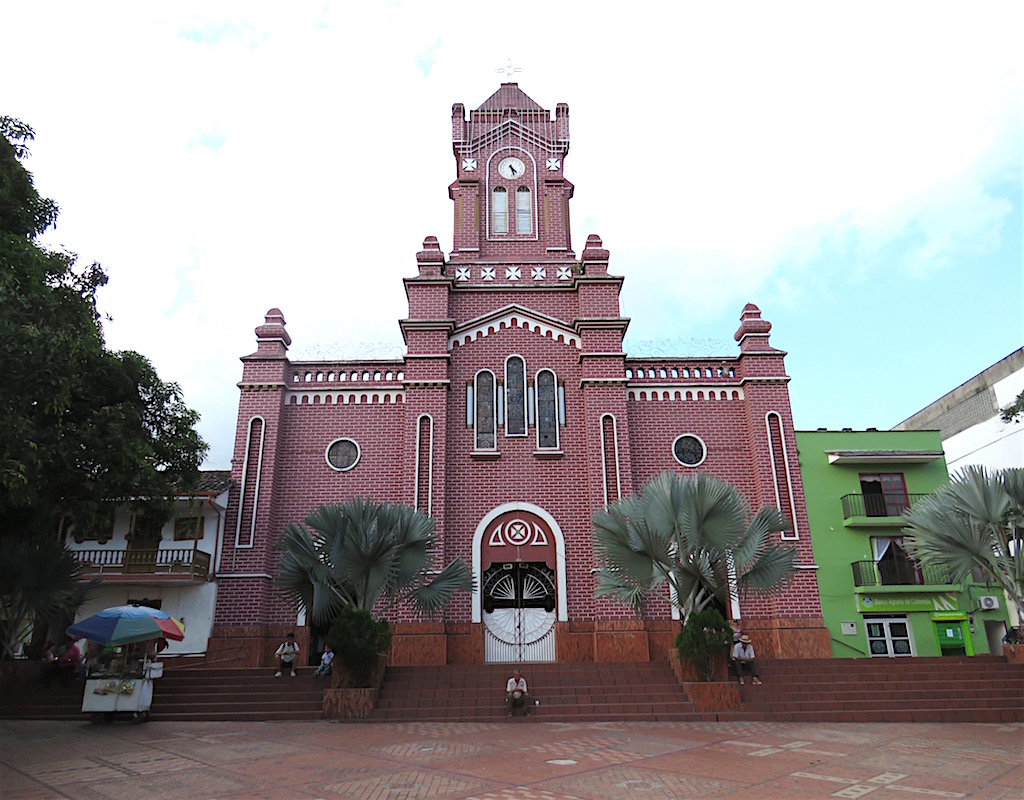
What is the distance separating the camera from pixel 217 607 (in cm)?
1983

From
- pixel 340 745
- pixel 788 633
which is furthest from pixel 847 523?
pixel 340 745

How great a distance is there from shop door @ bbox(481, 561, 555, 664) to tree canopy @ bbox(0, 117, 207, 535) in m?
8.31

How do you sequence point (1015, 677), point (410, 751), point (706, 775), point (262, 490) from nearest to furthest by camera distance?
point (706, 775)
point (410, 751)
point (1015, 677)
point (262, 490)

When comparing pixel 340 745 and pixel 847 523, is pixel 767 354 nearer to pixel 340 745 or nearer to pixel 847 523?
pixel 847 523

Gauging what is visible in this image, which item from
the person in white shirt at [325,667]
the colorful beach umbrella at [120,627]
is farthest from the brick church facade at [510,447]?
the colorful beach umbrella at [120,627]

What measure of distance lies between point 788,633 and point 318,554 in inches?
475

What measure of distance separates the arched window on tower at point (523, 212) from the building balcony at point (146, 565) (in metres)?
14.1

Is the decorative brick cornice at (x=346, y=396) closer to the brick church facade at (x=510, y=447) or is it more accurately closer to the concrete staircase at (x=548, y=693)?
the brick church facade at (x=510, y=447)

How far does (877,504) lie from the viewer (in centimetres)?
2420

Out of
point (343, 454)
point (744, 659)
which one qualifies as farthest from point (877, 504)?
point (343, 454)

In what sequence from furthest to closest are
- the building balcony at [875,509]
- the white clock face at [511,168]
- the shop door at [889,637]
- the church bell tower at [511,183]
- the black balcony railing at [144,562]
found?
the white clock face at [511,168] → the church bell tower at [511,183] → the building balcony at [875,509] → the shop door at [889,637] → the black balcony railing at [144,562]

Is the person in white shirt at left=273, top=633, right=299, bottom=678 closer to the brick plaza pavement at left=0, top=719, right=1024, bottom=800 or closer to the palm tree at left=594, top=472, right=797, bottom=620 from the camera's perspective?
the brick plaza pavement at left=0, top=719, right=1024, bottom=800

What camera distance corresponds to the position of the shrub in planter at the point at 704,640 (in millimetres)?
14586

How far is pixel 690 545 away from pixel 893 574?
12040 millimetres
